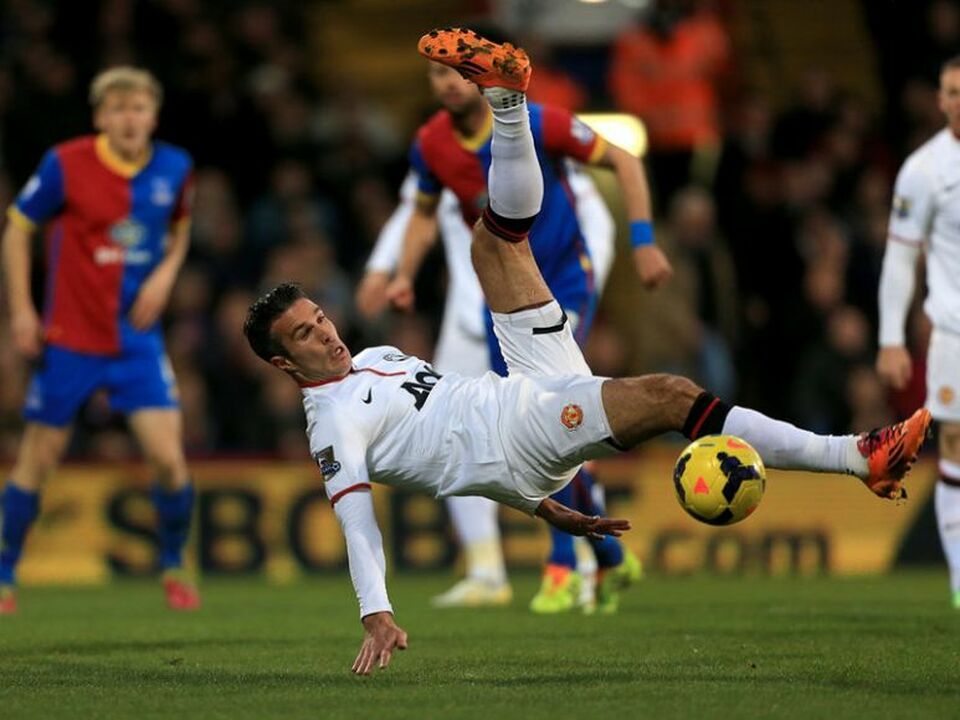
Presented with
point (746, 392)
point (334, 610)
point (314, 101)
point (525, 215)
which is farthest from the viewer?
point (314, 101)

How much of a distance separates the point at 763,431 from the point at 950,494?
3.23m

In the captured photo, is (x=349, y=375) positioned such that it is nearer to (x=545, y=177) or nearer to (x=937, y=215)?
(x=545, y=177)

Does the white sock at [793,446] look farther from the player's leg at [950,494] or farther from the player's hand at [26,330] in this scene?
the player's hand at [26,330]

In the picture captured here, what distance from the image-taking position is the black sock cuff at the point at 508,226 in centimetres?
→ 743

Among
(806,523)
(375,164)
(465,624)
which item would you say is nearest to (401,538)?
(806,523)

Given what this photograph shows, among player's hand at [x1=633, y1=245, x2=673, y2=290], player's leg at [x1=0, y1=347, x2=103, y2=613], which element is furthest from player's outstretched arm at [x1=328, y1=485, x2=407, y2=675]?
player's leg at [x1=0, y1=347, x2=103, y2=613]

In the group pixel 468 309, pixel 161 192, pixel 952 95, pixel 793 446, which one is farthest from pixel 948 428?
pixel 161 192

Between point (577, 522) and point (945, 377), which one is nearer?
point (577, 522)

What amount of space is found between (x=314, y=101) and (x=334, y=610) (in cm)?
809

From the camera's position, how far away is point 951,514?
979 cm

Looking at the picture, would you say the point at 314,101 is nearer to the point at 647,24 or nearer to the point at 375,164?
the point at 375,164

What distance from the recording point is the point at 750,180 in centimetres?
1653

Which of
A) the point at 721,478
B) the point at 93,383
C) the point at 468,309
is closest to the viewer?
the point at 721,478

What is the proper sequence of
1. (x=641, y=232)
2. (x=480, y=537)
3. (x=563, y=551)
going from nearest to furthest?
1. (x=641, y=232)
2. (x=563, y=551)
3. (x=480, y=537)
